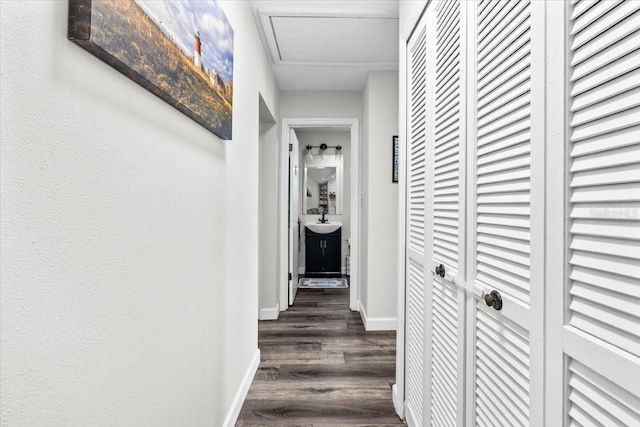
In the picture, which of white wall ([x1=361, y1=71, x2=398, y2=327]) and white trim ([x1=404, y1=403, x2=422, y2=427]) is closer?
white trim ([x1=404, y1=403, x2=422, y2=427])

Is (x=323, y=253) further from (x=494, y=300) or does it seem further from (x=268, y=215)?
(x=494, y=300)

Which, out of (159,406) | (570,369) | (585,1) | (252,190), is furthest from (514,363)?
(252,190)

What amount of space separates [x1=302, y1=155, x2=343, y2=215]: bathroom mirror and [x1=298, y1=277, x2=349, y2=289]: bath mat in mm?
1194

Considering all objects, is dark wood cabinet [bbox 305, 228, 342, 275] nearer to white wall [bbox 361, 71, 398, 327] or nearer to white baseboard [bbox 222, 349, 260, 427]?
white wall [bbox 361, 71, 398, 327]

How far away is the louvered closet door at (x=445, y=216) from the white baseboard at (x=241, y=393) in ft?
3.16

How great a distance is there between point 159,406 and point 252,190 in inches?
64.7

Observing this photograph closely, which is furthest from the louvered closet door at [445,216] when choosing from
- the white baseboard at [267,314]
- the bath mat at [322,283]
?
the bath mat at [322,283]

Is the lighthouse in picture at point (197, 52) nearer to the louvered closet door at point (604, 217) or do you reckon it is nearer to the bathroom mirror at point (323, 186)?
the louvered closet door at point (604, 217)

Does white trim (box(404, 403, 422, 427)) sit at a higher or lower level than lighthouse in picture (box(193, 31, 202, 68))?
lower

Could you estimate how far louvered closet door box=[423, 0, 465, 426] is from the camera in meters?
1.26

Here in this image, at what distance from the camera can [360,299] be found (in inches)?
162

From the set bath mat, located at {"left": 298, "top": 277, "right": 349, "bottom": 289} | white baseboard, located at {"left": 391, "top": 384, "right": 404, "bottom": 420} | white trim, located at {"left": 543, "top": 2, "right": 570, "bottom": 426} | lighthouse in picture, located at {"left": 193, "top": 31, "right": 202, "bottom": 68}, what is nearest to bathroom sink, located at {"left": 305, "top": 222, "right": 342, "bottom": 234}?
bath mat, located at {"left": 298, "top": 277, "right": 349, "bottom": 289}

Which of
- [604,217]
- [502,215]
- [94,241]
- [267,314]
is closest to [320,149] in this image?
[267,314]

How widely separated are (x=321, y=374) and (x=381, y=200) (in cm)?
169
